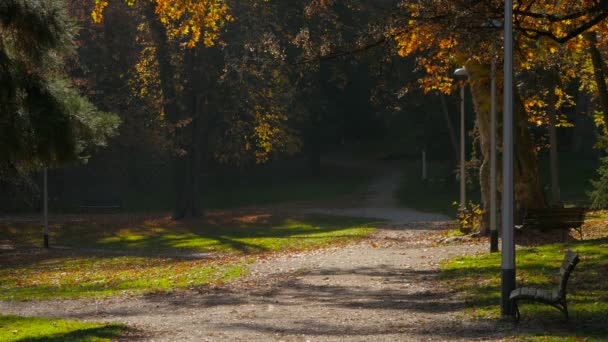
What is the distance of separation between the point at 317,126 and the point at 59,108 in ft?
169

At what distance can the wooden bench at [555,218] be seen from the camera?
75.6 ft

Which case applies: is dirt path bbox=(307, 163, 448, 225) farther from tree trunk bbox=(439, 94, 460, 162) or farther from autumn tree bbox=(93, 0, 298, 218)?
autumn tree bbox=(93, 0, 298, 218)

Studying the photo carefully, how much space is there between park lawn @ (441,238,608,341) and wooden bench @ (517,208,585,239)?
0.79m

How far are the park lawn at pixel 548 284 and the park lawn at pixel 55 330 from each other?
16.9ft

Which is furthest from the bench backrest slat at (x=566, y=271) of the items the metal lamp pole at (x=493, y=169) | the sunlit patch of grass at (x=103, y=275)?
the sunlit patch of grass at (x=103, y=275)

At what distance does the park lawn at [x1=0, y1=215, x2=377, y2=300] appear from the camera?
2162 cm

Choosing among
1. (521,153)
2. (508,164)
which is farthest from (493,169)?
(508,164)

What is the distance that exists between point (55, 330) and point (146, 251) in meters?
18.1

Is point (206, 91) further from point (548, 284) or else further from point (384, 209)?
point (548, 284)

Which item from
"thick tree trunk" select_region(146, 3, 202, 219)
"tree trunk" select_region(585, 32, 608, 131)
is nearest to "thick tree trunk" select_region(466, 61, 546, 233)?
"tree trunk" select_region(585, 32, 608, 131)

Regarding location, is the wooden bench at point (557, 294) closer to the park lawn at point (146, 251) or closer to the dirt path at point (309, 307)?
the dirt path at point (309, 307)

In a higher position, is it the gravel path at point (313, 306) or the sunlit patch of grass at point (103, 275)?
the gravel path at point (313, 306)

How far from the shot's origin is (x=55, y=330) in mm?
13867

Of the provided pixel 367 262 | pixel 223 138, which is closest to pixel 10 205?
pixel 223 138
